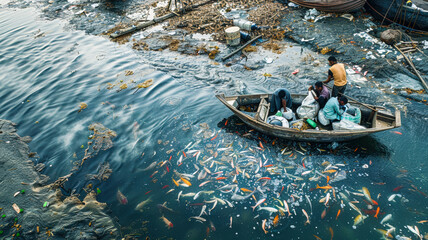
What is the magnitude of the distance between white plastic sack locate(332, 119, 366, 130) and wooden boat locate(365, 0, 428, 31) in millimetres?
9926

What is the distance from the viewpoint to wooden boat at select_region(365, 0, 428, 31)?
40.0 ft

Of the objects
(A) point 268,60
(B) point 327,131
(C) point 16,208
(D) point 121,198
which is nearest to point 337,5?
(A) point 268,60

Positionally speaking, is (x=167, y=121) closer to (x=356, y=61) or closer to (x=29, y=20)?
(x=356, y=61)

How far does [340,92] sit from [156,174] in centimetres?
747

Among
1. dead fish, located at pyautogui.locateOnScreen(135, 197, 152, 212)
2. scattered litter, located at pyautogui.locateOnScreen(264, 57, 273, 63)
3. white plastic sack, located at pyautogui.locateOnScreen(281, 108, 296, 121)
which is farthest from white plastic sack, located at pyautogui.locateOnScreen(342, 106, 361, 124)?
dead fish, located at pyautogui.locateOnScreen(135, 197, 152, 212)

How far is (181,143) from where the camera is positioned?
8.56 metres

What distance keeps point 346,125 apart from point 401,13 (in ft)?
34.9

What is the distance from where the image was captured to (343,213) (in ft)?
20.0

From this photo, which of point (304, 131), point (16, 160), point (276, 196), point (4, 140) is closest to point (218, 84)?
point (304, 131)

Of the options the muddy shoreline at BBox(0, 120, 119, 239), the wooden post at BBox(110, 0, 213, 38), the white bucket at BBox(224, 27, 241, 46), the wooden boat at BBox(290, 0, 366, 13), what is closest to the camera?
the muddy shoreline at BBox(0, 120, 119, 239)

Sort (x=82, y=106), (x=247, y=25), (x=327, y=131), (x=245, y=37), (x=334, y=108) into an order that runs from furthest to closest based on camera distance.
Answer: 1. (x=247, y=25)
2. (x=245, y=37)
3. (x=82, y=106)
4. (x=334, y=108)
5. (x=327, y=131)

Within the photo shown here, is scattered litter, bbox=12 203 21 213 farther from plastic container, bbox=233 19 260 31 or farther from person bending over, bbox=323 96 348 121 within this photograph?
plastic container, bbox=233 19 260 31

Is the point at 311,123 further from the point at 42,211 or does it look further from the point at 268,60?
the point at 42,211

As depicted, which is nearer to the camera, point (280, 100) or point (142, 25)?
point (280, 100)
